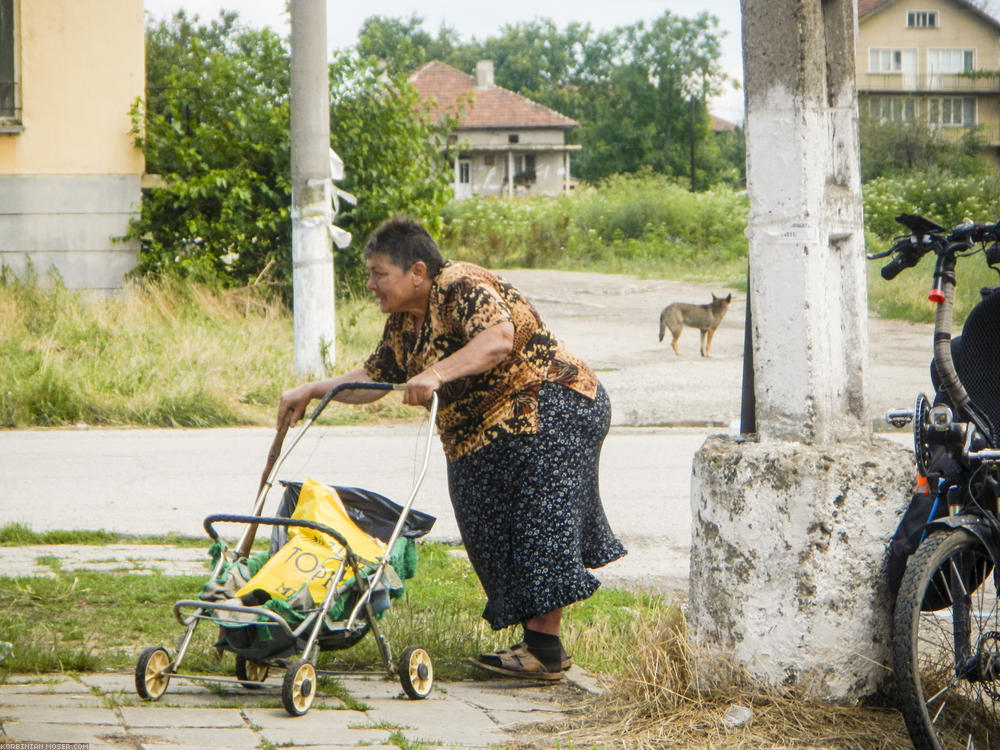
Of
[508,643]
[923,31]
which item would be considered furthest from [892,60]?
[508,643]

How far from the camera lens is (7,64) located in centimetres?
1552

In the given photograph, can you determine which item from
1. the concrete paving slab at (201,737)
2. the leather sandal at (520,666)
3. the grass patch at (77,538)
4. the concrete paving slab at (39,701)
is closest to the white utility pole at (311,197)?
the grass patch at (77,538)

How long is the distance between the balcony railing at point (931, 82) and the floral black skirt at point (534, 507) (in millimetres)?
58215

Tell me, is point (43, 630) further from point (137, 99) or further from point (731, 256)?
point (731, 256)

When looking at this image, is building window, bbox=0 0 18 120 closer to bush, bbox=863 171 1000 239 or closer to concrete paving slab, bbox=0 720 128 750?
concrete paving slab, bbox=0 720 128 750

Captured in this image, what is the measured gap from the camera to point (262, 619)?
3.78m

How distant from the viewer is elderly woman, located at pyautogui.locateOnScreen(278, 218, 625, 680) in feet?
14.5

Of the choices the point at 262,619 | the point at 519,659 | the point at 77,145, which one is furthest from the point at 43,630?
the point at 77,145

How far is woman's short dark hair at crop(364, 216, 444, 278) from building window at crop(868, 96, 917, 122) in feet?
177

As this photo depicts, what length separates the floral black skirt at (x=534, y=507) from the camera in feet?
14.6

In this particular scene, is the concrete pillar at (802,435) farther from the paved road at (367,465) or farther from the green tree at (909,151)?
the green tree at (909,151)

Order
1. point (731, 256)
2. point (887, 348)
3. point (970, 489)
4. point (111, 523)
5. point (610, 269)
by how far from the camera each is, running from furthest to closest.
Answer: point (731, 256) < point (610, 269) < point (887, 348) < point (111, 523) < point (970, 489)

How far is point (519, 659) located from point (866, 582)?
135 centimetres

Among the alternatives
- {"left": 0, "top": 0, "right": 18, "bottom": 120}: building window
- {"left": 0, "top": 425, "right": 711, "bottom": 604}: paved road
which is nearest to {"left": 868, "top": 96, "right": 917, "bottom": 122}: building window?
{"left": 0, "top": 0, "right": 18, "bottom": 120}: building window
